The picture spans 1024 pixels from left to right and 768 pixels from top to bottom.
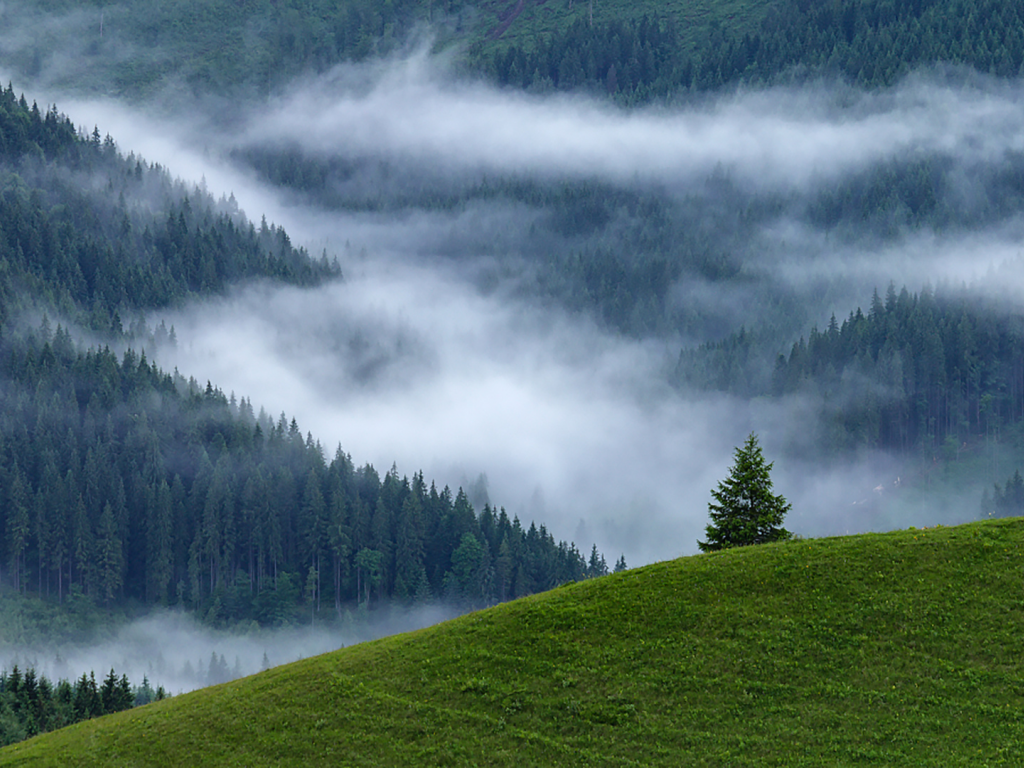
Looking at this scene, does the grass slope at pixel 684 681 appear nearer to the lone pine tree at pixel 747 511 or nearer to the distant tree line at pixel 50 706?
the lone pine tree at pixel 747 511

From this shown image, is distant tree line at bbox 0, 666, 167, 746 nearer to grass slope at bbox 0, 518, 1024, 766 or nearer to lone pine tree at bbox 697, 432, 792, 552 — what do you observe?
grass slope at bbox 0, 518, 1024, 766

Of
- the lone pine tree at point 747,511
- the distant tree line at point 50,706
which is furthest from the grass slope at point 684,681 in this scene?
the distant tree line at point 50,706

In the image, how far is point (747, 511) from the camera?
78438 millimetres

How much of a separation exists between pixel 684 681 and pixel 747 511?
2237 centimetres

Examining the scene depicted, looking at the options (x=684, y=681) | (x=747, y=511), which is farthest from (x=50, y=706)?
(x=684, y=681)

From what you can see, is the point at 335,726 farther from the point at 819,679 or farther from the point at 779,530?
the point at 779,530

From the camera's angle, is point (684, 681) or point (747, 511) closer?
point (684, 681)

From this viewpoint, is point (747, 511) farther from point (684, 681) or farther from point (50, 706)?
point (50, 706)

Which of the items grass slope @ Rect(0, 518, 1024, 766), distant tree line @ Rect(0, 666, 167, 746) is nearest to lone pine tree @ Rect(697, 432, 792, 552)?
grass slope @ Rect(0, 518, 1024, 766)

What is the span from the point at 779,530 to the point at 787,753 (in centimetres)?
2662

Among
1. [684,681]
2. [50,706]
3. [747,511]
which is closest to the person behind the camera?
[684,681]

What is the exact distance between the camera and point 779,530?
77.3 meters

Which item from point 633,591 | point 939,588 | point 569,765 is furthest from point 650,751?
point 939,588

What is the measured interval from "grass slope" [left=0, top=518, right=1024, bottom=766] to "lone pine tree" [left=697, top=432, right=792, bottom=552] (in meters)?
8.71
